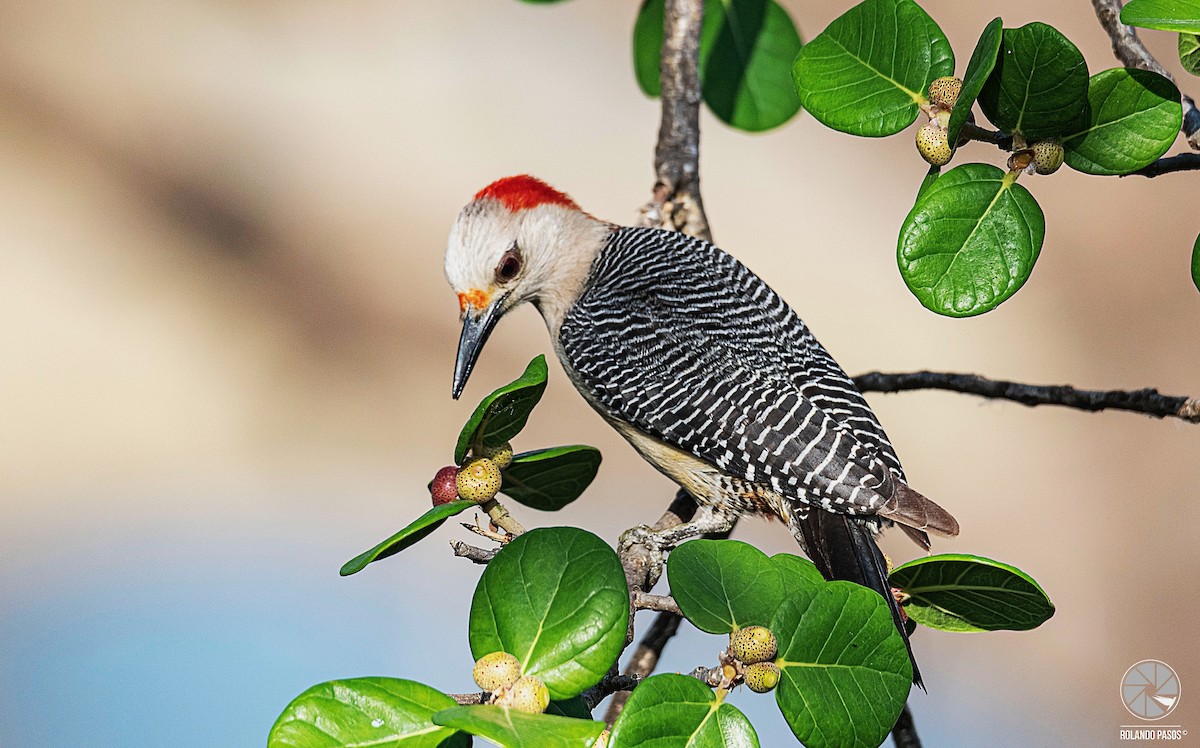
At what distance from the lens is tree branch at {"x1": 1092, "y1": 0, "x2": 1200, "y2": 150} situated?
1173 millimetres

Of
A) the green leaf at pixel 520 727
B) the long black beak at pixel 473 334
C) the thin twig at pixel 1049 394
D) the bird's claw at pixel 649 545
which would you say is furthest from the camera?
the long black beak at pixel 473 334

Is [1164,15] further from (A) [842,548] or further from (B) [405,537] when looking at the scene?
(A) [842,548]

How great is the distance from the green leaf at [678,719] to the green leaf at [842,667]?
7cm

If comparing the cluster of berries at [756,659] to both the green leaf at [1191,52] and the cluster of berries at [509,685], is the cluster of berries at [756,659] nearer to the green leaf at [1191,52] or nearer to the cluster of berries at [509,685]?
the cluster of berries at [509,685]

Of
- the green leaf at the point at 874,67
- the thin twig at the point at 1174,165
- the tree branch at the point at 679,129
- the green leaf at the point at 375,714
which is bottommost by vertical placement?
the green leaf at the point at 375,714

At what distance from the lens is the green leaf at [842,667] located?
0.98m

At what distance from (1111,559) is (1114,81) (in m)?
4.05

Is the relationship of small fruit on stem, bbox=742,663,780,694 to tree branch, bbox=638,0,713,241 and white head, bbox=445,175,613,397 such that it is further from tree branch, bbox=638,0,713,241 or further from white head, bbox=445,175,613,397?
tree branch, bbox=638,0,713,241

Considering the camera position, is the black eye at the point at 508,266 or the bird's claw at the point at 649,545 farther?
the black eye at the point at 508,266

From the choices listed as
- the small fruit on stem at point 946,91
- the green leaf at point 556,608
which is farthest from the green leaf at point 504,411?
the small fruit on stem at point 946,91

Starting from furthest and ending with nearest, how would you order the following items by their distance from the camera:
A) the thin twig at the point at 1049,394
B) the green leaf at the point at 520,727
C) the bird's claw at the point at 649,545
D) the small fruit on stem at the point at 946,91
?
the bird's claw at the point at 649,545 < the thin twig at the point at 1049,394 < the small fruit on stem at the point at 946,91 < the green leaf at the point at 520,727

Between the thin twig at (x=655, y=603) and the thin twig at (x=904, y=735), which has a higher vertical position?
the thin twig at (x=655, y=603)

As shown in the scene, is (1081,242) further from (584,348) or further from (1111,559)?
(584,348)

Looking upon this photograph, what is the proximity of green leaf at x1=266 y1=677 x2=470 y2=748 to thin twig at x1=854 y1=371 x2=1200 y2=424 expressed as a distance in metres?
1.07
